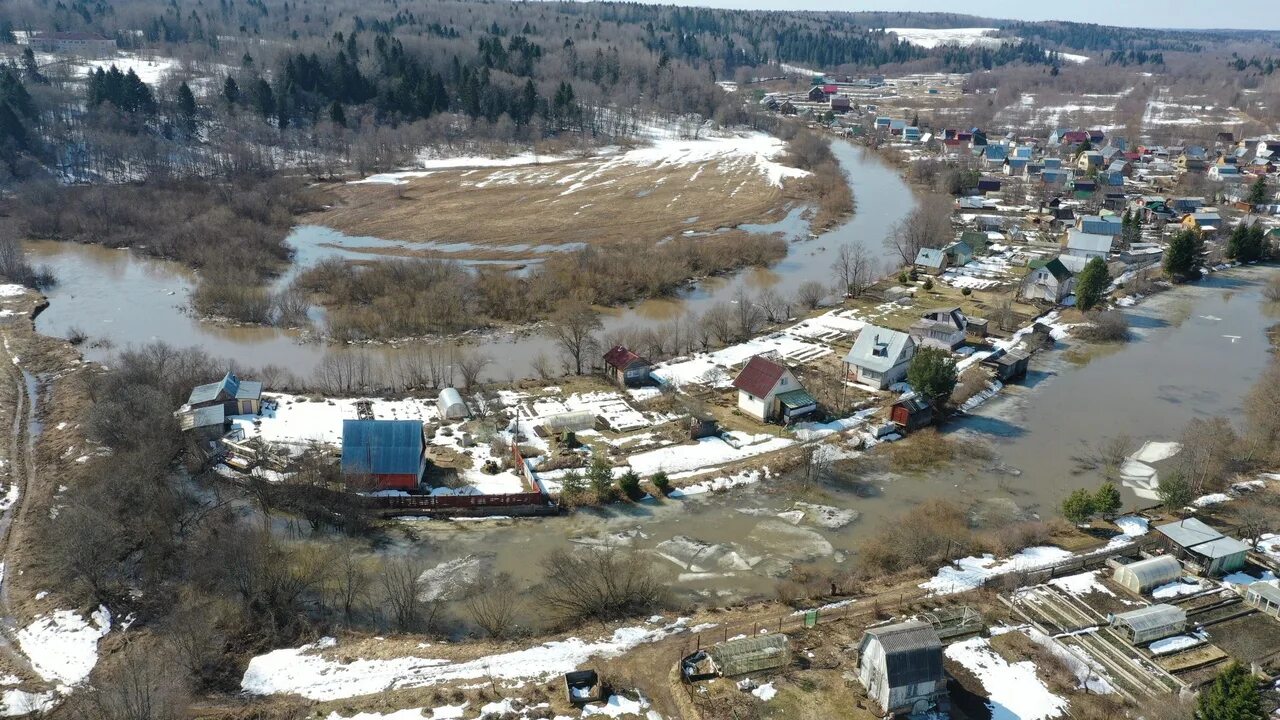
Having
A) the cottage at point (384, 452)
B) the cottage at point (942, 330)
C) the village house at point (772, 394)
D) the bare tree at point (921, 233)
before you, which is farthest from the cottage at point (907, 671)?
the bare tree at point (921, 233)

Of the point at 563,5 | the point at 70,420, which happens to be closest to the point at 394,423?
the point at 70,420

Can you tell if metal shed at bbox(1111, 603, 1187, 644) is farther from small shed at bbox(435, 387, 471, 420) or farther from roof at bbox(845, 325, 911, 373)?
small shed at bbox(435, 387, 471, 420)

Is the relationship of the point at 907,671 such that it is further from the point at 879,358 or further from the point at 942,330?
the point at 942,330

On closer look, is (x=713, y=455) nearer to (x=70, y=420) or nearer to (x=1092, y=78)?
(x=70, y=420)

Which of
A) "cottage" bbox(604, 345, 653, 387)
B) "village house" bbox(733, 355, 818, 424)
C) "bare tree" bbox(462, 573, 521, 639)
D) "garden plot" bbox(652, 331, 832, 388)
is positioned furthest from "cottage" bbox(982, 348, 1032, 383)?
"bare tree" bbox(462, 573, 521, 639)

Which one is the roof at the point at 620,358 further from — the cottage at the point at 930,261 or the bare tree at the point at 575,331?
the cottage at the point at 930,261

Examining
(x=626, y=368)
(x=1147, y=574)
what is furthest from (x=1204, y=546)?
(x=626, y=368)
